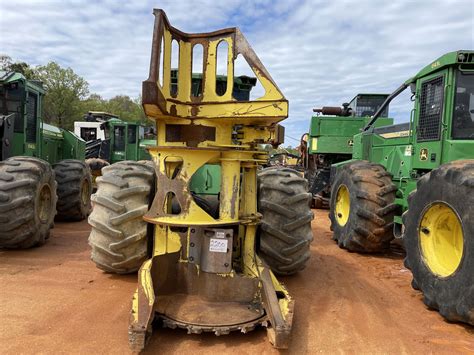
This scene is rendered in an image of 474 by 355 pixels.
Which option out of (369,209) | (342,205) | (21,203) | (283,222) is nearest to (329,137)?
(342,205)

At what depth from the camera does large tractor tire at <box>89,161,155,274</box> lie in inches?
161

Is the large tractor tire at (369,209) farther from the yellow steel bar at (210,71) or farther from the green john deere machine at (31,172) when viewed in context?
the green john deere machine at (31,172)

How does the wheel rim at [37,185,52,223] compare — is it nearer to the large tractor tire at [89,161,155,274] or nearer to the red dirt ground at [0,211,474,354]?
the red dirt ground at [0,211,474,354]

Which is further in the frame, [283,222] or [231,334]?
[283,222]

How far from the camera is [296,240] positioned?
4473mm

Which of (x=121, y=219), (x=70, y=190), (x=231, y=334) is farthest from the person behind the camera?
(x=70, y=190)

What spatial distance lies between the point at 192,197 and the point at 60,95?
35656 mm

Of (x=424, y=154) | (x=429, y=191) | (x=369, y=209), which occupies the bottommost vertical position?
(x=369, y=209)

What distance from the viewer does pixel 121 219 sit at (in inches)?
159

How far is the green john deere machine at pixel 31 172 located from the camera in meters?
5.70

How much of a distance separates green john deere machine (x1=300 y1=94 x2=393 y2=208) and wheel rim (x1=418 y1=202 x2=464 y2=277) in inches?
306

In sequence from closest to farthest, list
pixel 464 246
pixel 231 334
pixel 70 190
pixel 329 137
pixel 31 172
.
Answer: pixel 231 334
pixel 464 246
pixel 31 172
pixel 70 190
pixel 329 137

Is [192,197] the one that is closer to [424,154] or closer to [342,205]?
[424,154]

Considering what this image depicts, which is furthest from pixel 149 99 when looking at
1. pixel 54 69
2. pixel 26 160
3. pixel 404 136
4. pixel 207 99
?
pixel 54 69
